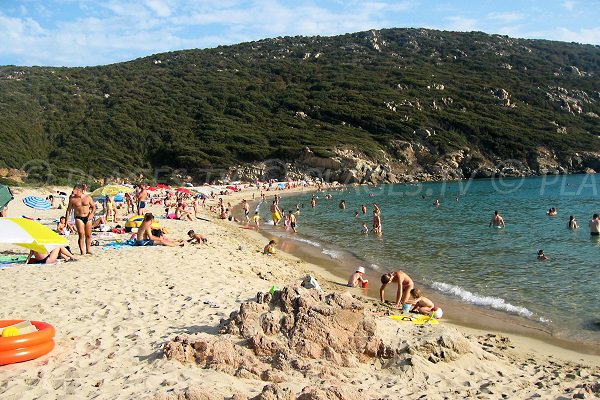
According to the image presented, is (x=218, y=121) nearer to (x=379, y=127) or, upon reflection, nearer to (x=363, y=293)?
(x=379, y=127)

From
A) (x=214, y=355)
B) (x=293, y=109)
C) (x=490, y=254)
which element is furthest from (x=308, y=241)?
(x=293, y=109)

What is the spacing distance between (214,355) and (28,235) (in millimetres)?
6293

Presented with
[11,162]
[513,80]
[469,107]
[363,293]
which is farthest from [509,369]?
[513,80]

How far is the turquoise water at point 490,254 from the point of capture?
29.9 feet

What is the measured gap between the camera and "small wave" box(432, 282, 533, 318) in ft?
28.9

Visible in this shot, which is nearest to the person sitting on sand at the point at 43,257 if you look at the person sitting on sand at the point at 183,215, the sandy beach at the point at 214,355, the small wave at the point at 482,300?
the sandy beach at the point at 214,355

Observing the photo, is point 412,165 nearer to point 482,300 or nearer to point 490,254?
point 490,254

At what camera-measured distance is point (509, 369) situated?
5.65m

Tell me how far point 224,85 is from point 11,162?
37.8 metres

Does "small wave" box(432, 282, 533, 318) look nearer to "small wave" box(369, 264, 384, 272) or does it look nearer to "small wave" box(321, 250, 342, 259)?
"small wave" box(369, 264, 384, 272)

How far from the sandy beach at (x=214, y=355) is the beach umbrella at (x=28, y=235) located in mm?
598

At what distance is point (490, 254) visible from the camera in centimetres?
1434

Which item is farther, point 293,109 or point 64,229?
point 293,109

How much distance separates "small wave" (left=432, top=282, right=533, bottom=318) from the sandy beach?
1.54 metres
